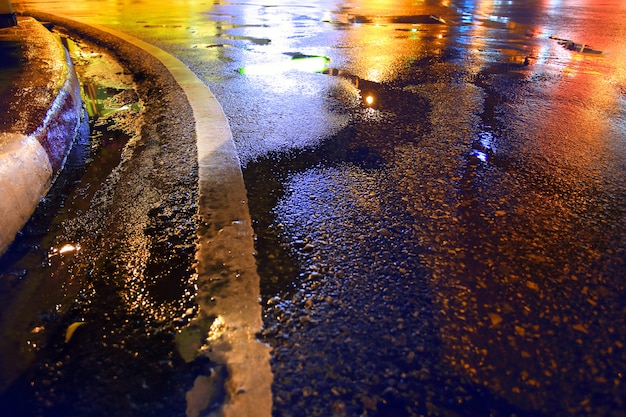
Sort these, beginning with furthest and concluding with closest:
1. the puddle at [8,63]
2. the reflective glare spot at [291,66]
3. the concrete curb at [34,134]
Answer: the reflective glare spot at [291,66] < the puddle at [8,63] < the concrete curb at [34,134]

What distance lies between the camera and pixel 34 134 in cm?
289

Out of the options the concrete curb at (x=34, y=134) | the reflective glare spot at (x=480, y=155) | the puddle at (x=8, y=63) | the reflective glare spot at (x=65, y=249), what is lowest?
the reflective glare spot at (x=65, y=249)

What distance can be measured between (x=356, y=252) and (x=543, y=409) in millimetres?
1078

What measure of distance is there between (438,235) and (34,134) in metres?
2.86

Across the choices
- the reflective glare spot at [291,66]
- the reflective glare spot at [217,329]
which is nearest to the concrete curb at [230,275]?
the reflective glare spot at [217,329]

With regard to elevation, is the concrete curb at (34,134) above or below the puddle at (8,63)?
below

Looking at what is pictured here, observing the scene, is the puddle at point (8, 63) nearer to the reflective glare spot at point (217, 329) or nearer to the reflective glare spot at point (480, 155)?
the reflective glare spot at point (217, 329)

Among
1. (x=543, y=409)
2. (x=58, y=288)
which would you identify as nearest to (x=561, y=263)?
(x=543, y=409)

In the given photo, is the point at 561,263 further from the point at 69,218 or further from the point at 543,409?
the point at 69,218

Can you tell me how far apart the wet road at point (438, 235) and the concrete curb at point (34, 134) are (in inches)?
54.5

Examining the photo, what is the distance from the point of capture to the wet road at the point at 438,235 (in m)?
1.55

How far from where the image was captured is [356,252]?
7.25 feet

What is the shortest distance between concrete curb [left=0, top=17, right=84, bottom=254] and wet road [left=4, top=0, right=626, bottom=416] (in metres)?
1.38

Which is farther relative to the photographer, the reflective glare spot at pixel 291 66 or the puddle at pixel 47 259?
the reflective glare spot at pixel 291 66
